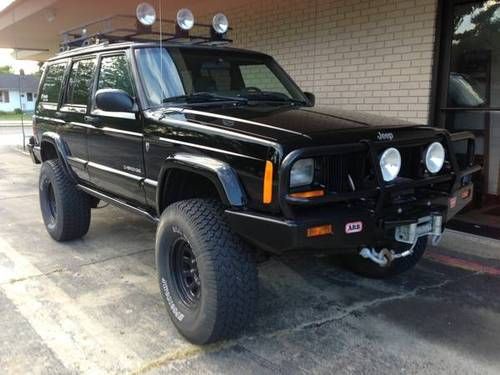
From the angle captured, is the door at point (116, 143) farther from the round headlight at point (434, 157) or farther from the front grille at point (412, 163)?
the round headlight at point (434, 157)

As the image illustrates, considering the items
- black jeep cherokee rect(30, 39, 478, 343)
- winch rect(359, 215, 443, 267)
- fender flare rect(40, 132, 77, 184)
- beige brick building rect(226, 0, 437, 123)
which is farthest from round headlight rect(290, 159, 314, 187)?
beige brick building rect(226, 0, 437, 123)

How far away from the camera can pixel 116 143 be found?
426 cm

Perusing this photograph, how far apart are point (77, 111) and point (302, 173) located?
9.45 ft

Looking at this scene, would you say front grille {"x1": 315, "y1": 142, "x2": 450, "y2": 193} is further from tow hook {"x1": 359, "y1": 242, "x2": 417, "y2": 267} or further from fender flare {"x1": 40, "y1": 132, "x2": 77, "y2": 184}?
fender flare {"x1": 40, "y1": 132, "x2": 77, "y2": 184}

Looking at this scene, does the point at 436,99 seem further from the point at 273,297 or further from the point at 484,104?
the point at 273,297

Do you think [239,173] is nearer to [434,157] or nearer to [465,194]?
[434,157]

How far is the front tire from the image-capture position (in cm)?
296

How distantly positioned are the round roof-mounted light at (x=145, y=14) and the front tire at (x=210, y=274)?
2.06 m

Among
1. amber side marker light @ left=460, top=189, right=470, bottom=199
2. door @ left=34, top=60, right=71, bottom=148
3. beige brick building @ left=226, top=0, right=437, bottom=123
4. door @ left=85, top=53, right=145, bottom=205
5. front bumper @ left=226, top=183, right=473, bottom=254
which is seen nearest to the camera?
front bumper @ left=226, top=183, right=473, bottom=254

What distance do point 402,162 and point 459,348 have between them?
1.22 meters

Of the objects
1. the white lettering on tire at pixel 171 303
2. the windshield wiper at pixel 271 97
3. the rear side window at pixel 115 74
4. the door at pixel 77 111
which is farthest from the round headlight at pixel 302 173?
the door at pixel 77 111

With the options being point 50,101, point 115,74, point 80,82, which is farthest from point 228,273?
point 50,101

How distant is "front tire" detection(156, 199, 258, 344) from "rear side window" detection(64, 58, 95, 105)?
2.02 m

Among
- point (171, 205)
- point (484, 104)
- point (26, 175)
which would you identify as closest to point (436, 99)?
point (484, 104)
